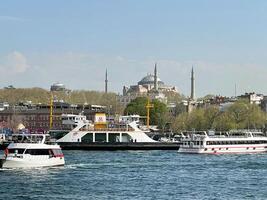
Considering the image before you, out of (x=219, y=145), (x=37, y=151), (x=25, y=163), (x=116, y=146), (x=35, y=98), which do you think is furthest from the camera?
(x=35, y=98)

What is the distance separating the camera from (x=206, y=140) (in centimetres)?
7919

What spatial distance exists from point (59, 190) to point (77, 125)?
5607cm

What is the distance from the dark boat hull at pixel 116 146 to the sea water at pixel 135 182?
104 ft

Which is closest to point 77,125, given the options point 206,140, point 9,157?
point 206,140

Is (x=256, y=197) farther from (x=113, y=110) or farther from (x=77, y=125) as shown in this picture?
(x=113, y=110)

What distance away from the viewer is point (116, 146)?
89.5 metres

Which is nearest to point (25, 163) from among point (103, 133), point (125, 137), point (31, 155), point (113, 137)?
point (31, 155)

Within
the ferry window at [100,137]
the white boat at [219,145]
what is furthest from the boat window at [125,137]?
the white boat at [219,145]

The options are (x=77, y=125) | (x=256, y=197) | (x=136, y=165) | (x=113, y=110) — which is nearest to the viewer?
(x=256, y=197)

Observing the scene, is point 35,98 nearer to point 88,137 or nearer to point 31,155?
point 88,137

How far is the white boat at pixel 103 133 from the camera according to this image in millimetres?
92562

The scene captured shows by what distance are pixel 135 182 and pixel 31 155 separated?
9.62 metres

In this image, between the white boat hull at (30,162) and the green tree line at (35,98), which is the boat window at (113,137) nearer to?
the white boat hull at (30,162)

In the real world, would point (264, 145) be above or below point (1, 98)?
below
